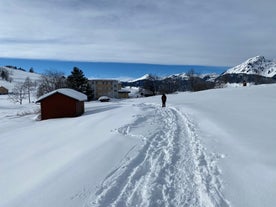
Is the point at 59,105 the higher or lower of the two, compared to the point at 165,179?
lower

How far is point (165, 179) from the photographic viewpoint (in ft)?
23.4

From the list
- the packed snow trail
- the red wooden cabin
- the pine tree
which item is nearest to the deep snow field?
the packed snow trail

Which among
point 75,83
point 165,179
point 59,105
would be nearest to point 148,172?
point 165,179

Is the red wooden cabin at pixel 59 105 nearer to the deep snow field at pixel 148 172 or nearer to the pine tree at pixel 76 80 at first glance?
the deep snow field at pixel 148 172

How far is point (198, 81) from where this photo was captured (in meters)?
105

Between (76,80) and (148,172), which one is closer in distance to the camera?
(148,172)

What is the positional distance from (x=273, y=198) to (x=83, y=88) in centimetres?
6786

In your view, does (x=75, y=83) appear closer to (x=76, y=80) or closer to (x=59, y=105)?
(x=76, y=80)

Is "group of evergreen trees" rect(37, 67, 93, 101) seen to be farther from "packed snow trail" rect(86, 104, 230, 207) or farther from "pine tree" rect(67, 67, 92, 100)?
"packed snow trail" rect(86, 104, 230, 207)

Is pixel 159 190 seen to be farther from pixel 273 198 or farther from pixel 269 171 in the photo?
pixel 269 171

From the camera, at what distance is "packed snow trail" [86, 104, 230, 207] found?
234 inches

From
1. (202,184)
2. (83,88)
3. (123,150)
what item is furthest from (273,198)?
(83,88)

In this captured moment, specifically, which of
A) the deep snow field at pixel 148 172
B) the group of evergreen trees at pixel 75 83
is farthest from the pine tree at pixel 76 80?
the deep snow field at pixel 148 172

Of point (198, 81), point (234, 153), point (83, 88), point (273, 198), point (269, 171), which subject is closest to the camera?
point (273, 198)
